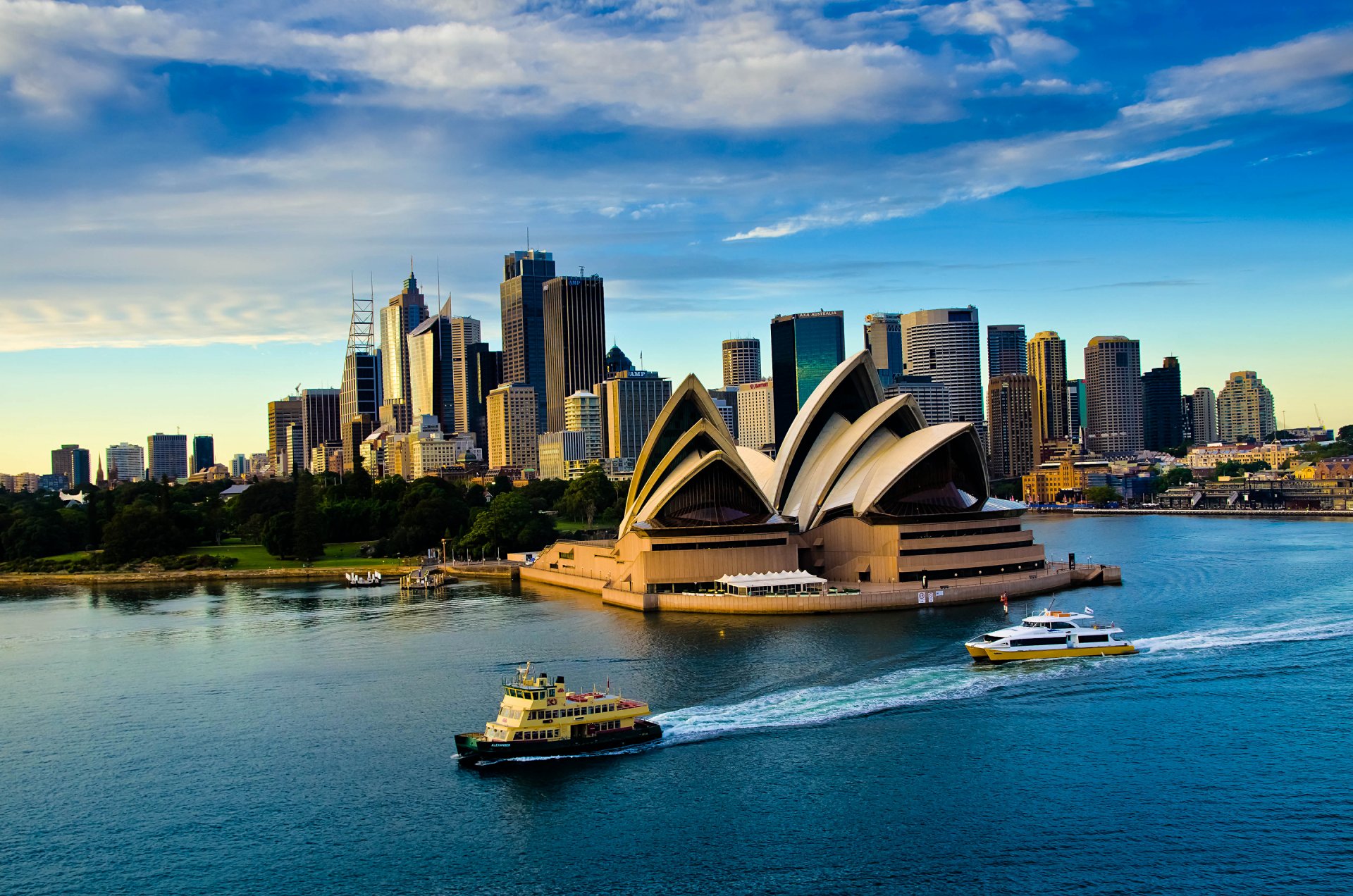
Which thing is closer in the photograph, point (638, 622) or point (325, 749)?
point (325, 749)

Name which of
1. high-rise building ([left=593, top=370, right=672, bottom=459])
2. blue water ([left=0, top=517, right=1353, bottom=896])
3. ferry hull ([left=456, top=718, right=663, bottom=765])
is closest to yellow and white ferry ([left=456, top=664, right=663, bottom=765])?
ferry hull ([left=456, top=718, right=663, bottom=765])

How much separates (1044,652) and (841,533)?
21.0 m

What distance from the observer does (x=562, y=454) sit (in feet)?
612

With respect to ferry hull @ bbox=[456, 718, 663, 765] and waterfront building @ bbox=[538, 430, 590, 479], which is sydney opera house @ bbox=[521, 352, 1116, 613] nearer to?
A: ferry hull @ bbox=[456, 718, 663, 765]

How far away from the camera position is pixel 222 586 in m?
74.4

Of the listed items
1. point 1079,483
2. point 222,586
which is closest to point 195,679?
point 222,586

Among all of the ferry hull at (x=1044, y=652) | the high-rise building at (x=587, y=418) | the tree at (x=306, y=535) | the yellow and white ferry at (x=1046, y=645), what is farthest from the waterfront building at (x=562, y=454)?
the ferry hull at (x=1044, y=652)

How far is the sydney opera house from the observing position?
176ft

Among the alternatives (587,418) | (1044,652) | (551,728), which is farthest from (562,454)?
(551,728)

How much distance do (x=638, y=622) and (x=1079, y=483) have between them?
13455 centimetres

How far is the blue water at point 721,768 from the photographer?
866 inches

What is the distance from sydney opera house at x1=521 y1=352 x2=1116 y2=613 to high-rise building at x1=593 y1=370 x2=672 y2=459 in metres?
129

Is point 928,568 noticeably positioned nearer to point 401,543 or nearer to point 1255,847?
point 1255,847

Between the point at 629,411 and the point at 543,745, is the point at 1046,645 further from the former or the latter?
the point at 629,411
